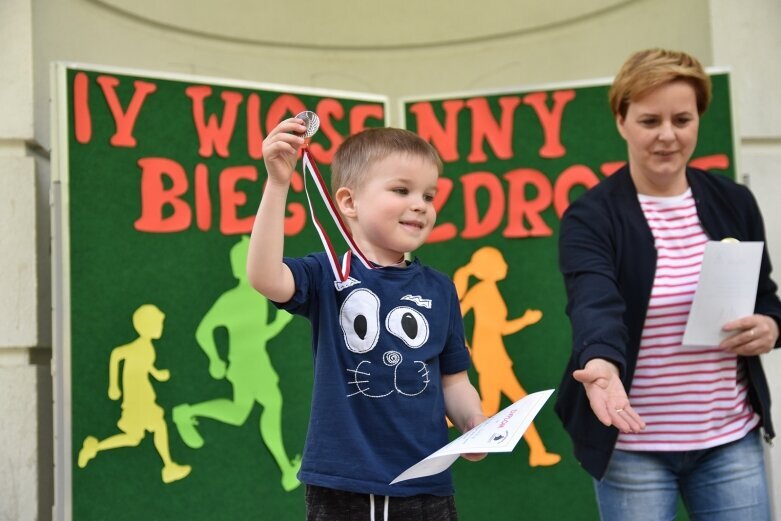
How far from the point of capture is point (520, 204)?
10.6 ft

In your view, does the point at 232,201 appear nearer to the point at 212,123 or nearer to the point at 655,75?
the point at 212,123

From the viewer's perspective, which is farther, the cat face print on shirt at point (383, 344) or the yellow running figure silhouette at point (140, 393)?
the yellow running figure silhouette at point (140, 393)

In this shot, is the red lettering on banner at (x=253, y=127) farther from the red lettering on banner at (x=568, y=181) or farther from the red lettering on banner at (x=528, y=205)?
the red lettering on banner at (x=568, y=181)

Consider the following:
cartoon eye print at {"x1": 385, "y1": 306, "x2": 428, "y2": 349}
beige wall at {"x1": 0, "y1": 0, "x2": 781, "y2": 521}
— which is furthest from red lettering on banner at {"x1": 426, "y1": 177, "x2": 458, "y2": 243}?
cartoon eye print at {"x1": 385, "y1": 306, "x2": 428, "y2": 349}

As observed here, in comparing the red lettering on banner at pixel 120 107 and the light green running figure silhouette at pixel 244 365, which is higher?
the red lettering on banner at pixel 120 107

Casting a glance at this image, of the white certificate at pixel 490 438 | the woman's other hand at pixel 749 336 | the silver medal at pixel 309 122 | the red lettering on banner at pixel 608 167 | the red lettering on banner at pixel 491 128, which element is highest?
the red lettering on banner at pixel 491 128

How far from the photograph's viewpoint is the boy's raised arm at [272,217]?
4.72 feet

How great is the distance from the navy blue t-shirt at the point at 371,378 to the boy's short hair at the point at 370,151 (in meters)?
0.18

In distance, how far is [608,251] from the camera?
5.68 feet

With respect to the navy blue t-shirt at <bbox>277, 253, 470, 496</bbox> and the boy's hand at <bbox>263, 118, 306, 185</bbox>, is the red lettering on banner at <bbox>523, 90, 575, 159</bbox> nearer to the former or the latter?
the navy blue t-shirt at <bbox>277, 253, 470, 496</bbox>

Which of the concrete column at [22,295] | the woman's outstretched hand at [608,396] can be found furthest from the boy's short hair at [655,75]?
the concrete column at [22,295]

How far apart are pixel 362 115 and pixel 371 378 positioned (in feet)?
6.14

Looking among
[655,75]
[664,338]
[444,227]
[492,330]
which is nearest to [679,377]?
[664,338]

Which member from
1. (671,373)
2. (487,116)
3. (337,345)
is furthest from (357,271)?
(487,116)
